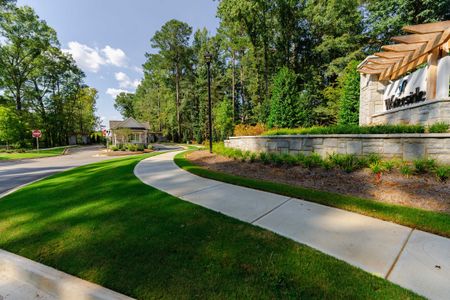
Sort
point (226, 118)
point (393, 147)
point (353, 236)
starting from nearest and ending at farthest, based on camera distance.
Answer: point (353, 236) < point (393, 147) < point (226, 118)

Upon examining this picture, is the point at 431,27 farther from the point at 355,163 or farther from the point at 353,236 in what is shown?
the point at 353,236

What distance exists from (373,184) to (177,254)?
14.9 feet

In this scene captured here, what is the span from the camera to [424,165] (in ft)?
14.7

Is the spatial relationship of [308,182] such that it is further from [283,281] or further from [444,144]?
[283,281]

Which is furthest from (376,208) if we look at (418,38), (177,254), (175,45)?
(175,45)

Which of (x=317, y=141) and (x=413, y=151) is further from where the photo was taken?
(x=317, y=141)

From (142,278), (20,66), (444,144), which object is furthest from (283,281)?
(20,66)

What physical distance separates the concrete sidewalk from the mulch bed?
3.77 feet

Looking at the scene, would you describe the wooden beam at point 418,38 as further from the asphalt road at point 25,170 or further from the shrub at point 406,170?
the asphalt road at point 25,170

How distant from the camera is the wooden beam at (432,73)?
6438 millimetres

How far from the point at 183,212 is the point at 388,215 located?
337 centimetres

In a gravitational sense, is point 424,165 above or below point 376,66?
below

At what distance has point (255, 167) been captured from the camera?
A: 6848 millimetres

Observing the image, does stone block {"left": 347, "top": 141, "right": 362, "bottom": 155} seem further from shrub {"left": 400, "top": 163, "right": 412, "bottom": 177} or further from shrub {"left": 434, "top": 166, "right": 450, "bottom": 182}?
shrub {"left": 434, "top": 166, "right": 450, "bottom": 182}
